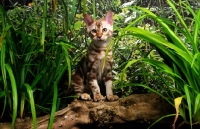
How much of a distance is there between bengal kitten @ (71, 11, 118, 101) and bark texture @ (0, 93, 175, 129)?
98mm

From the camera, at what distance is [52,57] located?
1720mm

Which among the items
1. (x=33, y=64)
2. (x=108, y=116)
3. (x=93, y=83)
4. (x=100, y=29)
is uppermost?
(x=100, y=29)

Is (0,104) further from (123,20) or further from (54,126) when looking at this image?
(123,20)

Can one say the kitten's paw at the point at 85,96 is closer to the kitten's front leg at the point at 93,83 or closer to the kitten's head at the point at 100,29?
the kitten's front leg at the point at 93,83

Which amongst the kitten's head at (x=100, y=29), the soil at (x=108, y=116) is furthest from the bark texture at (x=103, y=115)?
the kitten's head at (x=100, y=29)

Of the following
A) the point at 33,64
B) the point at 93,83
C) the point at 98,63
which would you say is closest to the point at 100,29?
the point at 98,63

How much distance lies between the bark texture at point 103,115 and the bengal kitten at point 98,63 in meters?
0.10

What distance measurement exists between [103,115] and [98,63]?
28 centimetres

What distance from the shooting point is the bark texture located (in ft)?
4.72

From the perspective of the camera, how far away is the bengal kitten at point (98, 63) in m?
1.59

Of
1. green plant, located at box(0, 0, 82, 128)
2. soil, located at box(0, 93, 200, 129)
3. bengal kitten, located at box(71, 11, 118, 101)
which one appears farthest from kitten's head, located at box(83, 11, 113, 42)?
soil, located at box(0, 93, 200, 129)

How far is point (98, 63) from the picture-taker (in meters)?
1.60

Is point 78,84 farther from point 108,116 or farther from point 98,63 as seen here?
point 108,116

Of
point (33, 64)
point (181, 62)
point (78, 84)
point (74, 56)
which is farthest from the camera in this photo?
point (74, 56)
